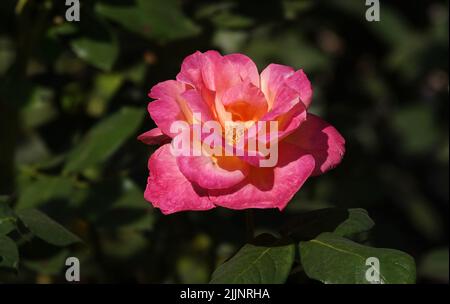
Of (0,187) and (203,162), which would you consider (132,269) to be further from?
(203,162)

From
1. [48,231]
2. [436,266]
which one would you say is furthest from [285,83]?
[436,266]

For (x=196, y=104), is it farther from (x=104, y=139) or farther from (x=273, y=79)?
(x=104, y=139)

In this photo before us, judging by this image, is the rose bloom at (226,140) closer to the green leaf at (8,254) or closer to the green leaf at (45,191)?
the green leaf at (8,254)

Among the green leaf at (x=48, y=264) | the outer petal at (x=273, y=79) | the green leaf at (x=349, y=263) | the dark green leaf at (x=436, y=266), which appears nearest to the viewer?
the green leaf at (x=349, y=263)

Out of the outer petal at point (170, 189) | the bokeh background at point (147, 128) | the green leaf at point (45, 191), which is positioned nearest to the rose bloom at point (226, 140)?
the outer petal at point (170, 189)

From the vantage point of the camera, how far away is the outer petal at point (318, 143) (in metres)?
1.12

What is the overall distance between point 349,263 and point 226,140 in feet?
0.67

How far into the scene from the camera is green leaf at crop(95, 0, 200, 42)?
1.63 metres

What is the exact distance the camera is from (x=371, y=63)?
9.30 feet

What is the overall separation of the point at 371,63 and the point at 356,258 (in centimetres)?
186

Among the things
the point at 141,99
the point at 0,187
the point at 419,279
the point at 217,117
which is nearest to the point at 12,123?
the point at 0,187

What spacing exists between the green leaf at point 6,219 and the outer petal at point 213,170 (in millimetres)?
244

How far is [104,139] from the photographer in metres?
1.63

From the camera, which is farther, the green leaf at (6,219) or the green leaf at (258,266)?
the green leaf at (6,219)
